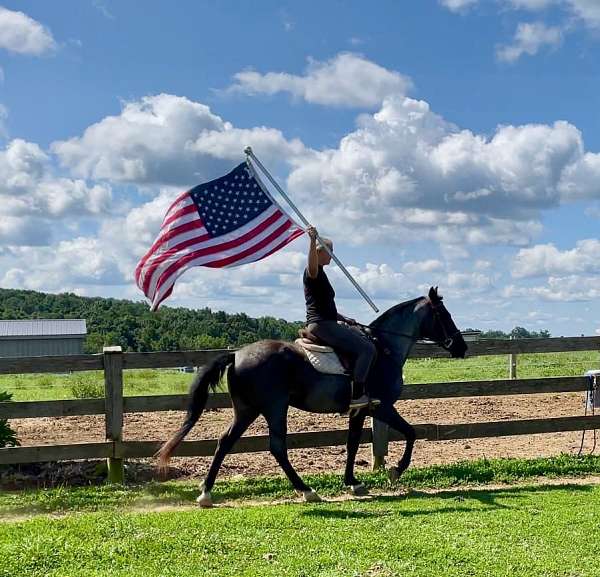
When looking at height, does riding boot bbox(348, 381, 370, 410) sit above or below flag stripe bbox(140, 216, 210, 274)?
below

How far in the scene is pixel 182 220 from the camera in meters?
8.84

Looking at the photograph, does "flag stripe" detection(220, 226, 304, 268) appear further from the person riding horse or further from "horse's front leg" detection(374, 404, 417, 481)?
"horse's front leg" detection(374, 404, 417, 481)

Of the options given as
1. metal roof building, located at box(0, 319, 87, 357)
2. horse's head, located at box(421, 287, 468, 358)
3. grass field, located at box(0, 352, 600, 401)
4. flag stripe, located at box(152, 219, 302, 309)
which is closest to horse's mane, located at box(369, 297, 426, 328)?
horse's head, located at box(421, 287, 468, 358)

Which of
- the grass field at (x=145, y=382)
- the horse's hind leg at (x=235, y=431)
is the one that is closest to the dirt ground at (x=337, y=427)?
the horse's hind leg at (x=235, y=431)

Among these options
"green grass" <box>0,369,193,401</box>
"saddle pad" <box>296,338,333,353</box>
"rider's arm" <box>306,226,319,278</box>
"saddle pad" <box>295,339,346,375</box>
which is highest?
"rider's arm" <box>306,226,319,278</box>

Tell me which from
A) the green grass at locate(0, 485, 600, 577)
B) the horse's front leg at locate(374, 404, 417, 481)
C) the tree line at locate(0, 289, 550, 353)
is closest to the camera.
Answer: the green grass at locate(0, 485, 600, 577)

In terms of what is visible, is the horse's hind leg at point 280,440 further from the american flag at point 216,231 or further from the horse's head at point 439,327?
the horse's head at point 439,327

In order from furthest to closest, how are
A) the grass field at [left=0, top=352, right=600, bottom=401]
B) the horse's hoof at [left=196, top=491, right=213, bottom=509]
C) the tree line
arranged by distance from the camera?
1. the tree line
2. the grass field at [left=0, top=352, right=600, bottom=401]
3. the horse's hoof at [left=196, top=491, right=213, bottom=509]

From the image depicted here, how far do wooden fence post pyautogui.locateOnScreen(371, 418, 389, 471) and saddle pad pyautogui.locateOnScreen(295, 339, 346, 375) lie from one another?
163 centimetres

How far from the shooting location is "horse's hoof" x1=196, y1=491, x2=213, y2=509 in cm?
786

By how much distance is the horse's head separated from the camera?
926 centimetres

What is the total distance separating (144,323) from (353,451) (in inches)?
1837

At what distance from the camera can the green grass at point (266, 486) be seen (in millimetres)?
7922

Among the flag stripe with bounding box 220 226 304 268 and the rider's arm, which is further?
the flag stripe with bounding box 220 226 304 268
